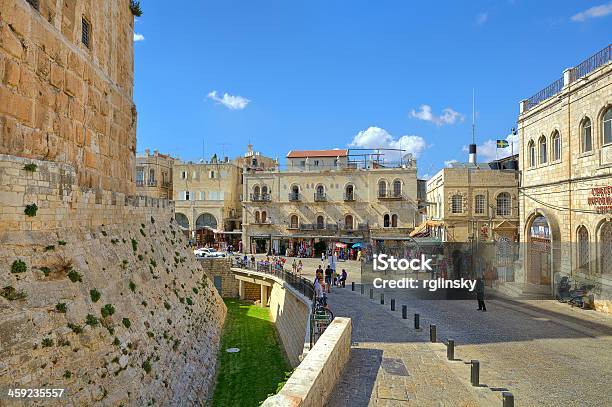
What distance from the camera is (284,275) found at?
24250 millimetres

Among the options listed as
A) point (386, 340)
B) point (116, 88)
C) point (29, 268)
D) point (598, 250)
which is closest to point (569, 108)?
point (598, 250)

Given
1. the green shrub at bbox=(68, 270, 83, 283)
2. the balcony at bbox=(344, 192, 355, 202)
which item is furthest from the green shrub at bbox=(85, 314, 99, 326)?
the balcony at bbox=(344, 192, 355, 202)

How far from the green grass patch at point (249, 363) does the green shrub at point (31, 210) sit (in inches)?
277

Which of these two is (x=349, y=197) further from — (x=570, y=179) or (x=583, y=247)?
(x=583, y=247)

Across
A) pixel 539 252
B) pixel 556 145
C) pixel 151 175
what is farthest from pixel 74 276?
pixel 151 175

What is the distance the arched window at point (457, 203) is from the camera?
2825 cm

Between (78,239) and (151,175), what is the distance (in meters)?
37.7

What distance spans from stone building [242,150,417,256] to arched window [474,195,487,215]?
30.1ft

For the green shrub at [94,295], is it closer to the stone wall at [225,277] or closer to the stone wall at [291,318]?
the stone wall at [291,318]

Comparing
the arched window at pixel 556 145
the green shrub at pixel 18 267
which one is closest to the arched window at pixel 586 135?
the arched window at pixel 556 145

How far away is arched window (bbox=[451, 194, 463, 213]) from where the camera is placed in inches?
1112

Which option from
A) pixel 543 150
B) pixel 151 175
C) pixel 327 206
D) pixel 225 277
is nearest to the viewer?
pixel 543 150

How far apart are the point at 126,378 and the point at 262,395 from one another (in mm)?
6759

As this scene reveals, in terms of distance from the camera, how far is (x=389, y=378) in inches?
344
